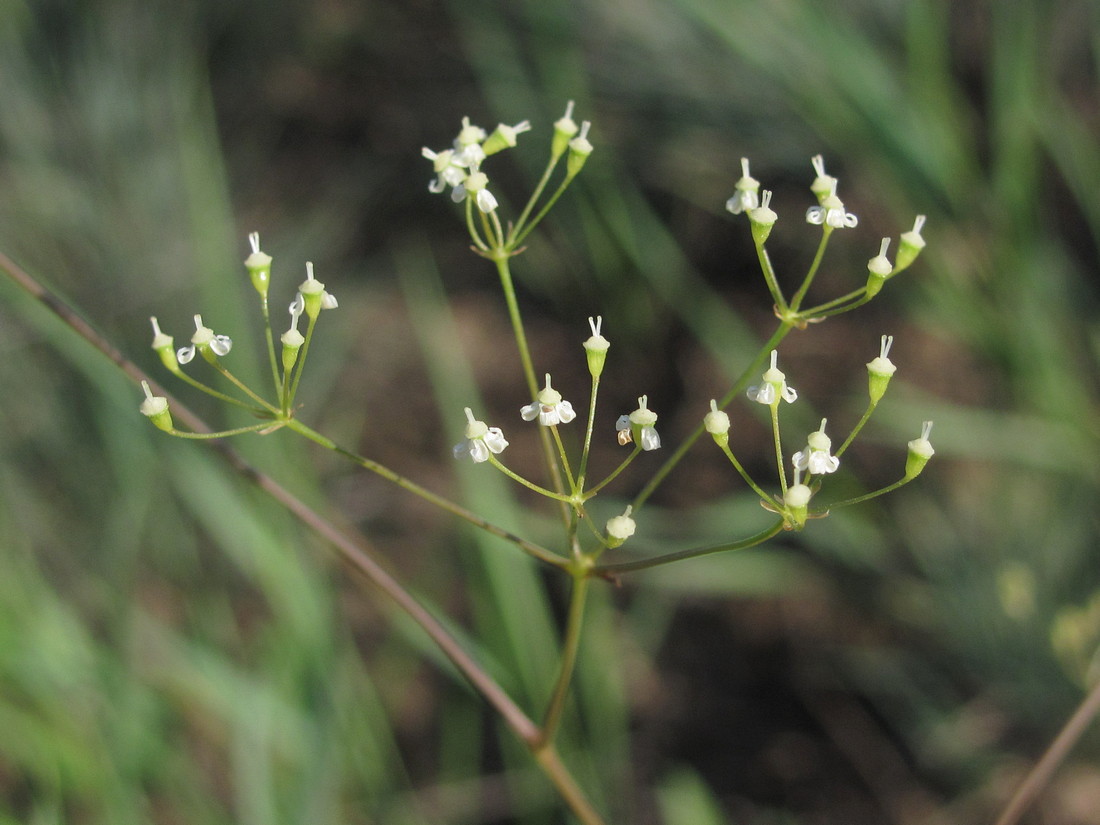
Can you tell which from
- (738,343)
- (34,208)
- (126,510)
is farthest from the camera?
(34,208)

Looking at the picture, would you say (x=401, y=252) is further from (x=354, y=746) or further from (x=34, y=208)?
(x=354, y=746)

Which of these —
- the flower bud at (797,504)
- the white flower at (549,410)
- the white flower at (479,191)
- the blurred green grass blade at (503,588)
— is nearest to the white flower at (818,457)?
the flower bud at (797,504)

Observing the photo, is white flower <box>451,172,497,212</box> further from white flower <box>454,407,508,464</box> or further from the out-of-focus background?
the out-of-focus background

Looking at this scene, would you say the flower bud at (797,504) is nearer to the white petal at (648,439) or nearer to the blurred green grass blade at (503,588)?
the white petal at (648,439)

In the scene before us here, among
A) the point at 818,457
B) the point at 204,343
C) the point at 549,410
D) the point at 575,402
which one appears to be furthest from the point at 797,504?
the point at 575,402

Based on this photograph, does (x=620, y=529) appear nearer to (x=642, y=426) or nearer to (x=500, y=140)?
(x=642, y=426)

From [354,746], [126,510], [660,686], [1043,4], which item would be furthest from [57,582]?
[1043,4]

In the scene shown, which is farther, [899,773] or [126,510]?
[899,773]

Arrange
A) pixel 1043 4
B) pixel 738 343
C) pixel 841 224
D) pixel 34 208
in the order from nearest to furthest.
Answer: pixel 841 224 < pixel 1043 4 < pixel 738 343 < pixel 34 208
